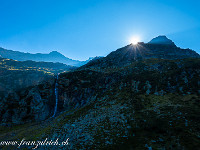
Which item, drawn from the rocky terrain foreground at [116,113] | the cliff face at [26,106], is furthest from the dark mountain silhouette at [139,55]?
the cliff face at [26,106]

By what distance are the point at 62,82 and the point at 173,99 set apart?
54.3 meters

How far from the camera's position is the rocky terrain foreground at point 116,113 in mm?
15242

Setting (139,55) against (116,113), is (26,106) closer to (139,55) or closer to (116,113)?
(116,113)

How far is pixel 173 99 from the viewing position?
26.8 meters

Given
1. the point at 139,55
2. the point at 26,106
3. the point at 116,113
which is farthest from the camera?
the point at 139,55

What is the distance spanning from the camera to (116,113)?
25.3 meters

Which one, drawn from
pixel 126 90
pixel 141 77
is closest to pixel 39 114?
pixel 126 90

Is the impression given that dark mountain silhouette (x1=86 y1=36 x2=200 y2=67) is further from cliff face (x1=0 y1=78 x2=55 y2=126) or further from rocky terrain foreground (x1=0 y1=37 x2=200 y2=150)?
cliff face (x1=0 y1=78 x2=55 y2=126)

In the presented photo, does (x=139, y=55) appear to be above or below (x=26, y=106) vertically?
above

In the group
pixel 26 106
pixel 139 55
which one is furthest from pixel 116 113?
pixel 139 55

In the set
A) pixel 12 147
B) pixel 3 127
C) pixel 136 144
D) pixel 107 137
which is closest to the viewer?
pixel 136 144

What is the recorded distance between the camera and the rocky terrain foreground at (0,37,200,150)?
15242 millimetres

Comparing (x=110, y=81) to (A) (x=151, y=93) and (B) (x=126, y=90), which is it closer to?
(B) (x=126, y=90)

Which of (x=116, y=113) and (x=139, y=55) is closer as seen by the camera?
(x=116, y=113)
